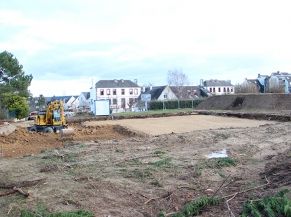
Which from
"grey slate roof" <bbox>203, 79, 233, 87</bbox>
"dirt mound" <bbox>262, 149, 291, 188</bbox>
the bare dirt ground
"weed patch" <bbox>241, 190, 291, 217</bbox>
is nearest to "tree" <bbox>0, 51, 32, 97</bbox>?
the bare dirt ground

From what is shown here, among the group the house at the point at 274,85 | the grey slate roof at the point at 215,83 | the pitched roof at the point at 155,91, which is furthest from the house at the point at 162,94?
the house at the point at 274,85

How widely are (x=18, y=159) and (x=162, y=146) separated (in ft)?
18.3

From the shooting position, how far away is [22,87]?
51562 mm

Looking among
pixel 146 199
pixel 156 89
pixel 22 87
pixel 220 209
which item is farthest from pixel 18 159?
pixel 156 89

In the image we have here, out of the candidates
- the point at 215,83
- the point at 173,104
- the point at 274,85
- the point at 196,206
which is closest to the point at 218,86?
the point at 215,83

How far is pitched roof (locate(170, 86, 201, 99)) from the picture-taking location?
9544 centimetres

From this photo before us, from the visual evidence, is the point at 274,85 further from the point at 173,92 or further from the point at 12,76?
the point at 173,92

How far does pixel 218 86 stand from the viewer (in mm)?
110875

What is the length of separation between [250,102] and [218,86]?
6249 cm

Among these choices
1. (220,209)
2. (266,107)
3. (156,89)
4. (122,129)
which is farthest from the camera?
(156,89)

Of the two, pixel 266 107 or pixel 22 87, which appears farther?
pixel 22 87

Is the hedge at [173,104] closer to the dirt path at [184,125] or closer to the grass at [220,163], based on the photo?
the dirt path at [184,125]

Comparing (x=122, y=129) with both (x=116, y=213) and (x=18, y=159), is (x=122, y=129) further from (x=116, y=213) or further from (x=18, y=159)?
(x=116, y=213)

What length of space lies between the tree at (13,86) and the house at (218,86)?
205 feet
